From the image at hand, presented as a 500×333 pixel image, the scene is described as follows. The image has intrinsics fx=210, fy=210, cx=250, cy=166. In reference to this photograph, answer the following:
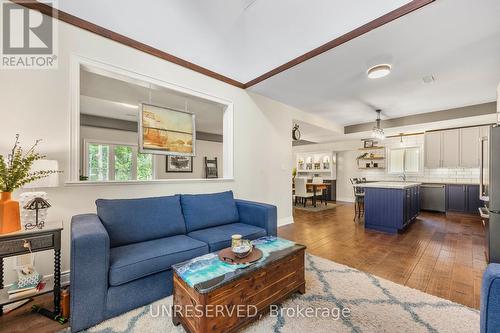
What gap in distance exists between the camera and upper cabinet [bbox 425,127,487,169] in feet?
18.1

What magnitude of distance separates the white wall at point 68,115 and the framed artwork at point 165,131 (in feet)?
1.50

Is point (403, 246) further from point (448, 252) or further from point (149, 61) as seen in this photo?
point (149, 61)

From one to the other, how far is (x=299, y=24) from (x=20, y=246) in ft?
10.7

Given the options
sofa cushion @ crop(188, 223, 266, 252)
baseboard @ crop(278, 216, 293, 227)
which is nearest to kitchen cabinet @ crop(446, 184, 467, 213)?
baseboard @ crop(278, 216, 293, 227)

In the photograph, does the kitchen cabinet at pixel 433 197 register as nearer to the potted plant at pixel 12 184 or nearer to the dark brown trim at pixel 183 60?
the dark brown trim at pixel 183 60

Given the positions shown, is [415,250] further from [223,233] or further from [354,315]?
[223,233]

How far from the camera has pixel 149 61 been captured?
8.80 feet

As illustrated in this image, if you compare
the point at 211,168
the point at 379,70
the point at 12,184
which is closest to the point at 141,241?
the point at 12,184

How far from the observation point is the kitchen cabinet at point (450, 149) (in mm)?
5785

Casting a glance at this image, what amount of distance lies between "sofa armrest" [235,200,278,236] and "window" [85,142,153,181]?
4145mm

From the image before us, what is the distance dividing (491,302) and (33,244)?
8.72ft

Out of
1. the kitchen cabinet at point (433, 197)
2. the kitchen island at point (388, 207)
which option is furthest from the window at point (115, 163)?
the kitchen cabinet at point (433, 197)

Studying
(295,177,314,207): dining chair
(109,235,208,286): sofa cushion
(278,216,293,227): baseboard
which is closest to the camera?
(109,235,208,286): sofa cushion

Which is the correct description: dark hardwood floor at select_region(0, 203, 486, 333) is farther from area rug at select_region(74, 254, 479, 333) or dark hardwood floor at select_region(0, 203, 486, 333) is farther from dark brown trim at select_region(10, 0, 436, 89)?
dark brown trim at select_region(10, 0, 436, 89)
